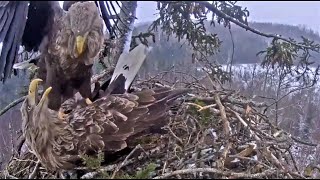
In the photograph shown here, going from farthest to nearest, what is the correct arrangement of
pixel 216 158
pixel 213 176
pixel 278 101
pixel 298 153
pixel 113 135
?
pixel 278 101 < pixel 298 153 < pixel 113 135 < pixel 216 158 < pixel 213 176

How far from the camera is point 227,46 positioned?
1697 mm

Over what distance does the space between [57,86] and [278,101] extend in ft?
2.35

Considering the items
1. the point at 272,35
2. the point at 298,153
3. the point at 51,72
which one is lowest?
the point at 298,153

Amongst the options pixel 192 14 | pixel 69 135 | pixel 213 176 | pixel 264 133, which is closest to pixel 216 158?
pixel 213 176

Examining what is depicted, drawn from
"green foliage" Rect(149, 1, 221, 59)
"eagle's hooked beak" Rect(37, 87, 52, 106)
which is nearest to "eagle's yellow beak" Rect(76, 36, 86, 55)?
"eagle's hooked beak" Rect(37, 87, 52, 106)

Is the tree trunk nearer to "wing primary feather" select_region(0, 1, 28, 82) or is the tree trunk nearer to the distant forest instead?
the distant forest

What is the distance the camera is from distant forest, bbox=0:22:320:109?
5.29 feet

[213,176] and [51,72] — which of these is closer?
[213,176]

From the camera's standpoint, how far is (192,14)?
1.69 meters

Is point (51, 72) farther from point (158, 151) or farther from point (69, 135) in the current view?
point (158, 151)

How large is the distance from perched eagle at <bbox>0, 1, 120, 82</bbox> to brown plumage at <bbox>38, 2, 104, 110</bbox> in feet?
0.08

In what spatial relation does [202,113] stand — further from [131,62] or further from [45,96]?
[45,96]

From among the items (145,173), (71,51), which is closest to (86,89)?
(71,51)

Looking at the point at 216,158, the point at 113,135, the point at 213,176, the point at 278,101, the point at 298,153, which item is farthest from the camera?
the point at 278,101
